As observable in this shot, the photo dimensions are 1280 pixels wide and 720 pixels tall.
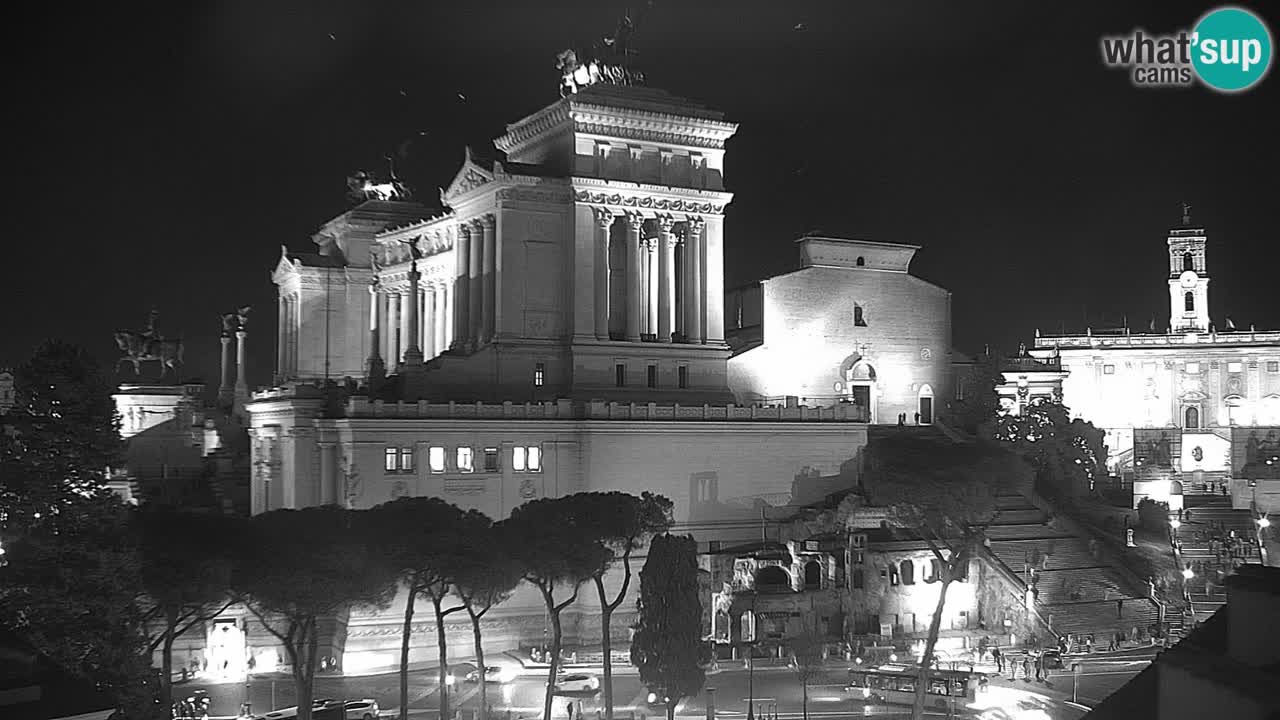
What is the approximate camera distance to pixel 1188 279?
436ft

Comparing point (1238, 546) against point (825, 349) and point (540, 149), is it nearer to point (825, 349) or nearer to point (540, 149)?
point (825, 349)

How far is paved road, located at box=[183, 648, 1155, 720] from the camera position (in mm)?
49812

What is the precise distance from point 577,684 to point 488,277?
30.6 meters

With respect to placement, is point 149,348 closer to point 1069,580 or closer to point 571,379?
point 571,379

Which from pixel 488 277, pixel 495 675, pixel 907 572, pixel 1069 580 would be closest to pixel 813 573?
pixel 907 572

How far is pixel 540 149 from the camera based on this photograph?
3056 inches

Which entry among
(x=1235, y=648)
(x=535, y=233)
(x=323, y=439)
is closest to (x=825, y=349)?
(x=535, y=233)

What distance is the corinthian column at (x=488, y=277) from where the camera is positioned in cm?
7412

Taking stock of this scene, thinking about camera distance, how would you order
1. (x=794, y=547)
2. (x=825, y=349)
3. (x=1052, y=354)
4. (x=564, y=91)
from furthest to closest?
(x=1052, y=354)
(x=825, y=349)
(x=564, y=91)
(x=794, y=547)

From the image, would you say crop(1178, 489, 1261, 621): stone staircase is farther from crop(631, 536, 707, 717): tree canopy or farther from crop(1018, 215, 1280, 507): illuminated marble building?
crop(631, 536, 707, 717): tree canopy

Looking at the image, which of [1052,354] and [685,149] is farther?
[1052,354]

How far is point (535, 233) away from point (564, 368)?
8.40 meters

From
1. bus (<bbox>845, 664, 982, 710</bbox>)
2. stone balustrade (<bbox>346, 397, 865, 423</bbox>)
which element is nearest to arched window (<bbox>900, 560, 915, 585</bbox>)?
bus (<bbox>845, 664, 982, 710</bbox>)

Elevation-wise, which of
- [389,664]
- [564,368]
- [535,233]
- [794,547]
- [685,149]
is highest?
[685,149]
